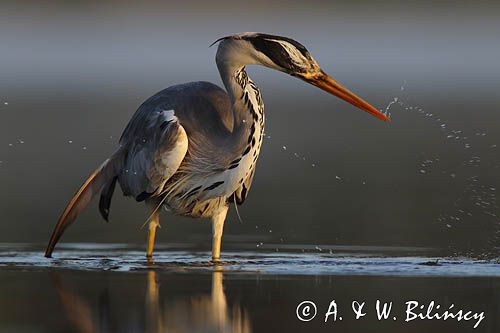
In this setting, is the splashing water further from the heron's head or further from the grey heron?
the grey heron

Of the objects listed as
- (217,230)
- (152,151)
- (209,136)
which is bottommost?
(217,230)

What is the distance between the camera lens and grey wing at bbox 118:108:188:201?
429 inches

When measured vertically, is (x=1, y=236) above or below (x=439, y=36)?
below

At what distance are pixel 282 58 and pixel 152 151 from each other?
1.26m

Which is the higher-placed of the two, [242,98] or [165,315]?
[242,98]

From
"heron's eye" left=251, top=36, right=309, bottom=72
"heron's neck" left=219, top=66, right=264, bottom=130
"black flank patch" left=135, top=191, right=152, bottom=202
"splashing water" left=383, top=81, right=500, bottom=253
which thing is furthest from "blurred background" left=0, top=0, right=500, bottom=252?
"heron's eye" left=251, top=36, right=309, bottom=72

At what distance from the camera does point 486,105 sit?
2619cm

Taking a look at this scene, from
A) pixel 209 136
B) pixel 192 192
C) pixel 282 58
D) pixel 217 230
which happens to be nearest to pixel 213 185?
pixel 192 192

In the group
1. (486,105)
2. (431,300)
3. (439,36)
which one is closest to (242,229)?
(431,300)

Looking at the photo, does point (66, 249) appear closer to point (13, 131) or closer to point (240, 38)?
point (240, 38)

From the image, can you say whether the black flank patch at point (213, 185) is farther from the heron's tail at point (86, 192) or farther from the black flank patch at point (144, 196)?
the heron's tail at point (86, 192)

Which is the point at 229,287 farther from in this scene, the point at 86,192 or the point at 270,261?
the point at 86,192

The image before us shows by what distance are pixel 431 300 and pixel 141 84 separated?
79.9 feet

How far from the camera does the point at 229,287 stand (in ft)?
31.3
